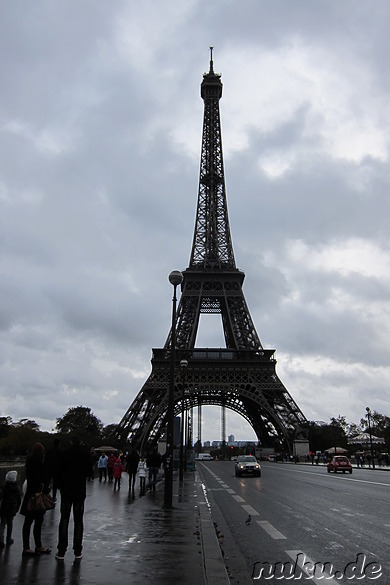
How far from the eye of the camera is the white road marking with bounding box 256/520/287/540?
36.2ft

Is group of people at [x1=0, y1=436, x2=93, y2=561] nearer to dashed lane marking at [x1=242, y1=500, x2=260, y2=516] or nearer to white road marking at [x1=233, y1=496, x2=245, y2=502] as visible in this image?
dashed lane marking at [x1=242, y1=500, x2=260, y2=516]

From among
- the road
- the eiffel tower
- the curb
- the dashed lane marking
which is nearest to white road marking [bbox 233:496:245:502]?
the road

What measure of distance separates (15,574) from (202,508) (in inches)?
378

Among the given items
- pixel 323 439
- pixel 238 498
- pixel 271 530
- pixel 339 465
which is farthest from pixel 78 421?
pixel 271 530

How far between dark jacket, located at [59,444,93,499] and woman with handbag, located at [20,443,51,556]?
405mm

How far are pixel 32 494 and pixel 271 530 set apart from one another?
19.0 ft

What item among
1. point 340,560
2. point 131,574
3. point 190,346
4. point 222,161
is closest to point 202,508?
point 340,560

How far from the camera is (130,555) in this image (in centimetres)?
844

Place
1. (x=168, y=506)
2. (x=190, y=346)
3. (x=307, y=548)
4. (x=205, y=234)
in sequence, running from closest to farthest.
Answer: (x=307, y=548)
(x=168, y=506)
(x=190, y=346)
(x=205, y=234)

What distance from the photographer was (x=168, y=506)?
15.6 m

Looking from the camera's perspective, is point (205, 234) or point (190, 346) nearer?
point (190, 346)

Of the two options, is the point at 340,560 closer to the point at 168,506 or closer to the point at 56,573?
the point at 56,573

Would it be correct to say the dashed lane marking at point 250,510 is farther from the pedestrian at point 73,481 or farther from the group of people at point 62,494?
the pedestrian at point 73,481

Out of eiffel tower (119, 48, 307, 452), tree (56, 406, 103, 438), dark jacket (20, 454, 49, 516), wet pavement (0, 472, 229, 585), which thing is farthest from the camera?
tree (56, 406, 103, 438)
